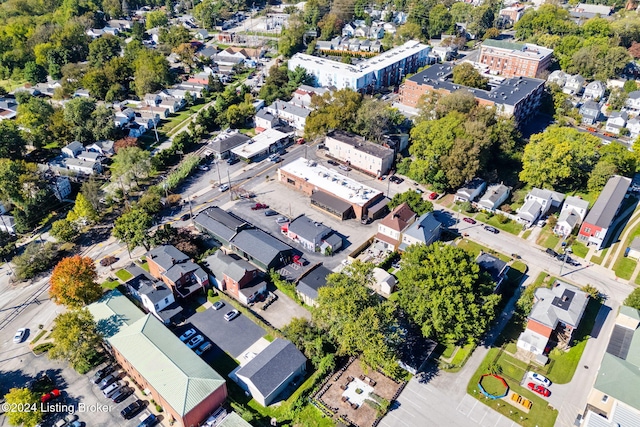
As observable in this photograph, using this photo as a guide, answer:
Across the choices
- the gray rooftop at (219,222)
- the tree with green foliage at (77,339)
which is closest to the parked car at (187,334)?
the tree with green foliage at (77,339)

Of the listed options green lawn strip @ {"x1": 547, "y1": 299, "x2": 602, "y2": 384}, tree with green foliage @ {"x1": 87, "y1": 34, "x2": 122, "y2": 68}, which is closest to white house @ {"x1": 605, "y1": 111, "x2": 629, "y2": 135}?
green lawn strip @ {"x1": 547, "y1": 299, "x2": 602, "y2": 384}

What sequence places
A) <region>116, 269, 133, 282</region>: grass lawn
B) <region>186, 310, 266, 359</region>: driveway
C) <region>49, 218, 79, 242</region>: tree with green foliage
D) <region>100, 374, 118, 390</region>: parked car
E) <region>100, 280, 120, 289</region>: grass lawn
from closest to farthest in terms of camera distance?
1. <region>100, 374, 118, 390</region>: parked car
2. <region>186, 310, 266, 359</region>: driveway
3. <region>100, 280, 120, 289</region>: grass lawn
4. <region>116, 269, 133, 282</region>: grass lawn
5. <region>49, 218, 79, 242</region>: tree with green foliage

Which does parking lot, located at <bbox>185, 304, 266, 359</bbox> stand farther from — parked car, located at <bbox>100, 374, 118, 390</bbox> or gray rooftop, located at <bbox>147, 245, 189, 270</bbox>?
parked car, located at <bbox>100, 374, 118, 390</bbox>

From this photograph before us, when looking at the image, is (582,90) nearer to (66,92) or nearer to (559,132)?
(559,132)

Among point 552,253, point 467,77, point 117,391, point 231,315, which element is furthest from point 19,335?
point 467,77

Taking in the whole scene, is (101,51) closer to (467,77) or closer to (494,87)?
(467,77)

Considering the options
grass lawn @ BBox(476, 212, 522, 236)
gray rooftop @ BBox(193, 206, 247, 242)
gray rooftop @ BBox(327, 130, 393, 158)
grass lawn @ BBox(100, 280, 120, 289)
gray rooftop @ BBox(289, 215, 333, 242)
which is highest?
gray rooftop @ BBox(327, 130, 393, 158)
